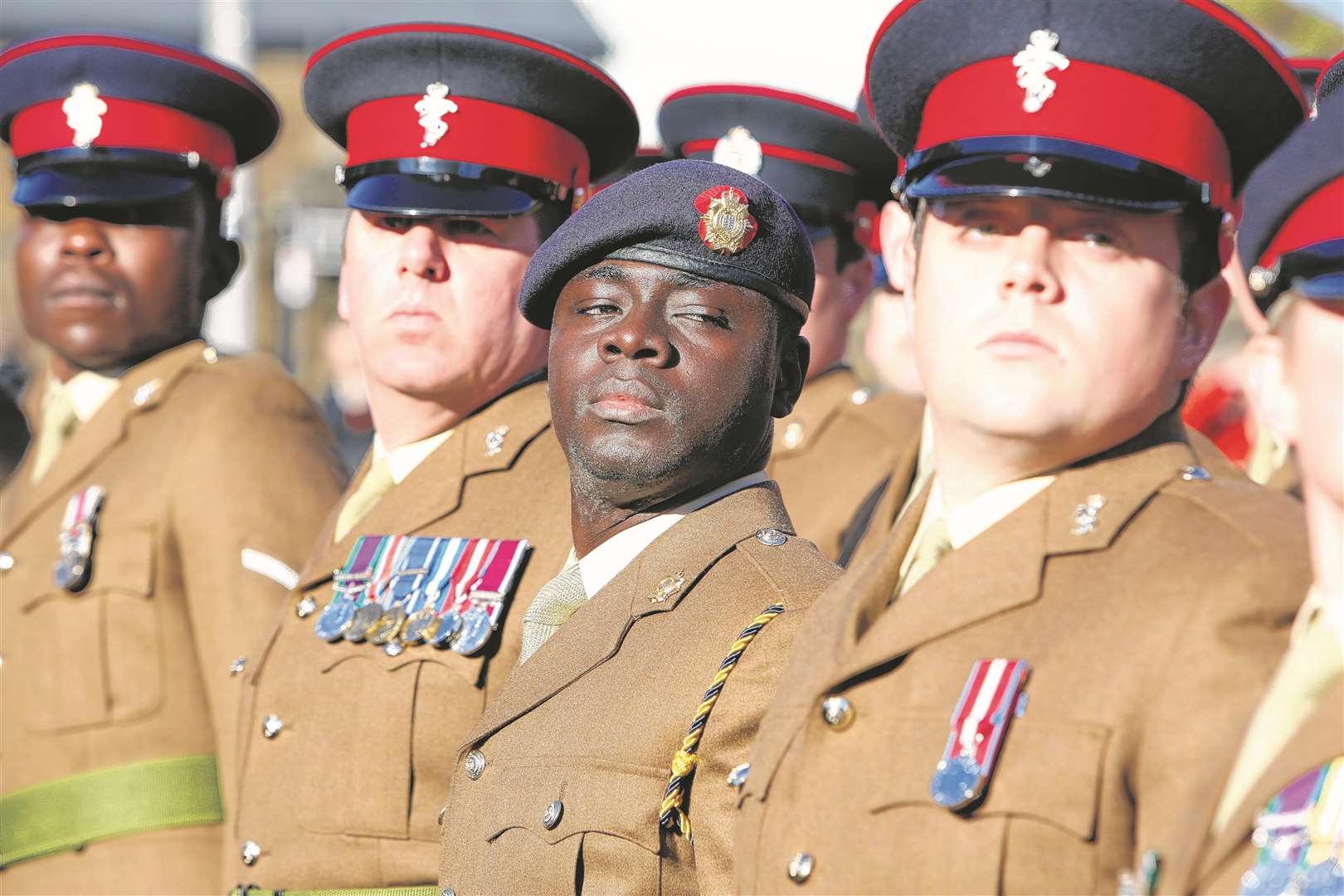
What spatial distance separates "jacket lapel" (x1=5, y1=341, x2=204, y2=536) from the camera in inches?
214

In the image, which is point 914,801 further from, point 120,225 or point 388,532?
→ point 120,225

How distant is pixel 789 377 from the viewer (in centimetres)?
382

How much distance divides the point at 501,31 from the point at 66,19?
2163cm

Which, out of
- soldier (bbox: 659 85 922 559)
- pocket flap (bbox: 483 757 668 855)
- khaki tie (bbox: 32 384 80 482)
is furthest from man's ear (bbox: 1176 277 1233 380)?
khaki tie (bbox: 32 384 80 482)

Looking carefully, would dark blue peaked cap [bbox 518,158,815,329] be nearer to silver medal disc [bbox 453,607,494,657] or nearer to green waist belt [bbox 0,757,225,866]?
silver medal disc [bbox 453,607,494,657]

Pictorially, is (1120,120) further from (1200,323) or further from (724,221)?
(724,221)

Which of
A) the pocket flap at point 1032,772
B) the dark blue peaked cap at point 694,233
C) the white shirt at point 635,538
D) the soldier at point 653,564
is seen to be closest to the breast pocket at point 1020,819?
the pocket flap at point 1032,772

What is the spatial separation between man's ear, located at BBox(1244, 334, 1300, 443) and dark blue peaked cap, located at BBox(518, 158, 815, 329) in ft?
4.32

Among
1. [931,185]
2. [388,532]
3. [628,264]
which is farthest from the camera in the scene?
[388,532]

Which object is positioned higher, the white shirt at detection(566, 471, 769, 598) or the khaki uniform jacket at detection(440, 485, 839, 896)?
the white shirt at detection(566, 471, 769, 598)

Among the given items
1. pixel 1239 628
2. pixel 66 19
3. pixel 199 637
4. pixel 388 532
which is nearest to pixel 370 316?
pixel 388 532

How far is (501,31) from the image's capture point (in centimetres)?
465

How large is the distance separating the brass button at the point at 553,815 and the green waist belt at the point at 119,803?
206cm

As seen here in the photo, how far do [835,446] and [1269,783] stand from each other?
370 centimetres
